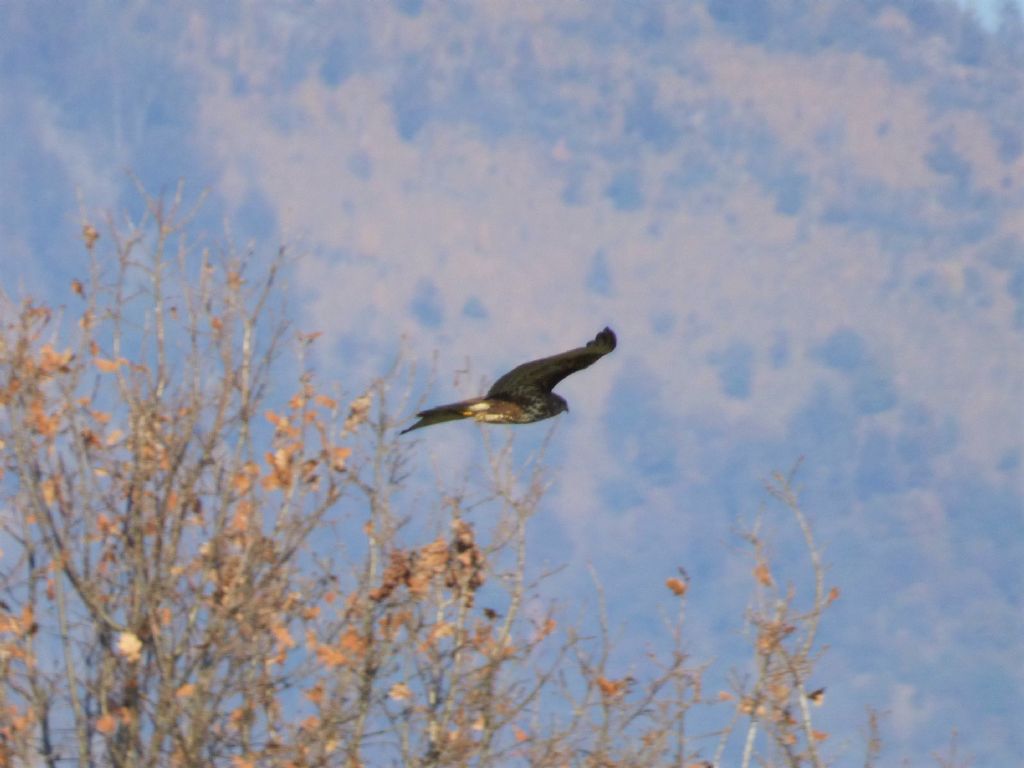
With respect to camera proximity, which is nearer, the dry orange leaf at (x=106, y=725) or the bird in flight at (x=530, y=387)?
the bird in flight at (x=530, y=387)

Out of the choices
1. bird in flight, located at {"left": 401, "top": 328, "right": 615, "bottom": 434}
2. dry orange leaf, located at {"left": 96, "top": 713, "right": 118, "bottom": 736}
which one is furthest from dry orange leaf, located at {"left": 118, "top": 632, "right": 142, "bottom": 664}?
bird in flight, located at {"left": 401, "top": 328, "right": 615, "bottom": 434}

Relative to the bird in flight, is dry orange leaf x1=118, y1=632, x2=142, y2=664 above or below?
above

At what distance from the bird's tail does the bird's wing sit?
0.19 m

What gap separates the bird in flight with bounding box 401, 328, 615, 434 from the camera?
4.84 metres

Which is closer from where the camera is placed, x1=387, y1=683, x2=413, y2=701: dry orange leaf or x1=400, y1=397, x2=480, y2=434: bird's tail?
x1=400, y1=397, x2=480, y2=434: bird's tail

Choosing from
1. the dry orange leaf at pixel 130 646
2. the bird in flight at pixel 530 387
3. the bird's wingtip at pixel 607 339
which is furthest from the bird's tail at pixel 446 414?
the dry orange leaf at pixel 130 646

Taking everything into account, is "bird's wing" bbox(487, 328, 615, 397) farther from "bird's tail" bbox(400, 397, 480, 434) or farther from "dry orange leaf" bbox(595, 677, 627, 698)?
"dry orange leaf" bbox(595, 677, 627, 698)

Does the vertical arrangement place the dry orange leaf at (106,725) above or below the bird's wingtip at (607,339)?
below

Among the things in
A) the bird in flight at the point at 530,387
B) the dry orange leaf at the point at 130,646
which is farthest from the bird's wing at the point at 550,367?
the dry orange leaf at the point at 130,646

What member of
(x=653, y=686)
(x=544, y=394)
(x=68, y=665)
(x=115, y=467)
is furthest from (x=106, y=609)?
(x=544, y=394)

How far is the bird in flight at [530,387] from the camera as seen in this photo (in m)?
4.84

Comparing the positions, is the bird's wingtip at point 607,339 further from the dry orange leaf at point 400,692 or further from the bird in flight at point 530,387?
the dry orange leaf at point 400,692

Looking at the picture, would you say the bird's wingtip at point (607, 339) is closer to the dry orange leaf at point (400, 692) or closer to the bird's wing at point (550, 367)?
the bird's wing at point (550, 367)

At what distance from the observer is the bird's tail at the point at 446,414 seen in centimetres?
468
